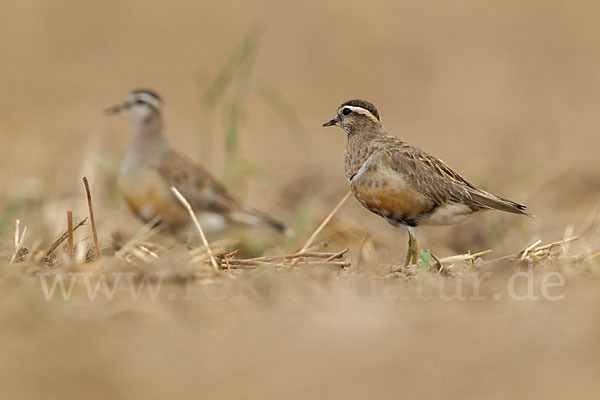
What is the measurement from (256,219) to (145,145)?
4.46 ft

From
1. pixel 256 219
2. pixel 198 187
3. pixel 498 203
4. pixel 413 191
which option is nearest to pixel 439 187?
pixel 413 191

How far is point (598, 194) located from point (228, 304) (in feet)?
18.6

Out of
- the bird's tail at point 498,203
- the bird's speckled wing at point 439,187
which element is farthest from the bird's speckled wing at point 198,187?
the bird's tail at point 498,203

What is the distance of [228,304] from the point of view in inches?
167

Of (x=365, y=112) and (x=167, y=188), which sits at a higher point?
(x=167, y=188)

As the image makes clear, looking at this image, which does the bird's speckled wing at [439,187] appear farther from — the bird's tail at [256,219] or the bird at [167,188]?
the bird at [167,188]

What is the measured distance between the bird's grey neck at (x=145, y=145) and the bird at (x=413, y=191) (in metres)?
3.10

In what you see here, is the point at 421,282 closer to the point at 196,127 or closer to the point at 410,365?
the point at 410,365

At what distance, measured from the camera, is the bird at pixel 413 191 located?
17.6 feet

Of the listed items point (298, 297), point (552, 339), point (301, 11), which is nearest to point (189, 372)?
point (298, 297)

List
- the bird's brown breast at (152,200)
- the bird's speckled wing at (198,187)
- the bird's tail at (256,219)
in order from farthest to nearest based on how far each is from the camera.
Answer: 1. the bird's speckled wing at (198,187)
2. the bird's brown breast at (152,200)
3. the bird's tail at (256,219)

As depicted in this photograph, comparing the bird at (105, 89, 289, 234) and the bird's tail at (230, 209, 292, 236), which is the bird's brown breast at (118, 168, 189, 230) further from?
the bird's tail at (230, 209, 292, 236)

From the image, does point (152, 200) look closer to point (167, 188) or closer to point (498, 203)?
point (167, 188)

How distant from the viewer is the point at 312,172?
31.4ft
